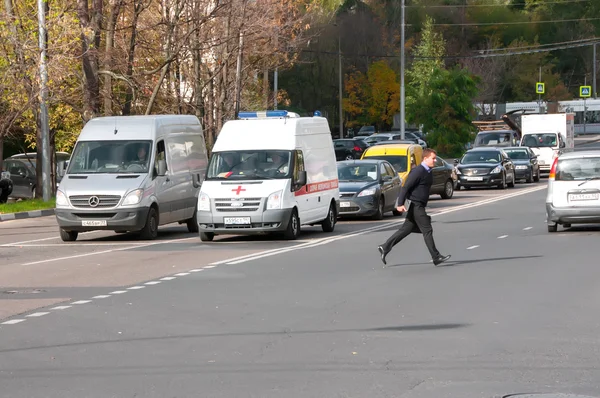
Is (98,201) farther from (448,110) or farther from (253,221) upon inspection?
(448,110)

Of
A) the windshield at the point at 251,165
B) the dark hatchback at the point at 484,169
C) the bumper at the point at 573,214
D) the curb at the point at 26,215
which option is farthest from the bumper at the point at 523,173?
the windshield at the point at 251,165

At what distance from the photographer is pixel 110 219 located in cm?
2175

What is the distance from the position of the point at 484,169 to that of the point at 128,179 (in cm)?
2199

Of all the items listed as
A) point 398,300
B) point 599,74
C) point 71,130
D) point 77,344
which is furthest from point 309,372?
point 599,74

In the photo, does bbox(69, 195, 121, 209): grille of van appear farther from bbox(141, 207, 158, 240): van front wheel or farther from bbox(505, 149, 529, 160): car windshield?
bbox(505, 149, 529, 160): car windshield

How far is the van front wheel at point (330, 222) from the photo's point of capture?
2330cm

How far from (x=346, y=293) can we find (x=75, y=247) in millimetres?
9216

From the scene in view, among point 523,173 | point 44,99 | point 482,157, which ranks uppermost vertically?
point 44,99

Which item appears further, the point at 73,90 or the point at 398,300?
the point at 73,90

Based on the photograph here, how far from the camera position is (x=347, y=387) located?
304 inches

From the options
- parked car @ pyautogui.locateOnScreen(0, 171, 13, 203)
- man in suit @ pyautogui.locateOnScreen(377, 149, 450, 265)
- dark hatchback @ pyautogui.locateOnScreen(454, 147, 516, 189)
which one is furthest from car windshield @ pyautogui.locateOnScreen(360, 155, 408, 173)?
man in suit @ pyautogui.locateOnScreen(377, 149, 450, 265)

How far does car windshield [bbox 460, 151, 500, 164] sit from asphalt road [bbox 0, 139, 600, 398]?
22.3 meters

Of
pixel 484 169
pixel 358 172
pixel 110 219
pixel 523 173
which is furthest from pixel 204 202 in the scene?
pixel 523 173

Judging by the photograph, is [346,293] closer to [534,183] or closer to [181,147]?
[181,147]
